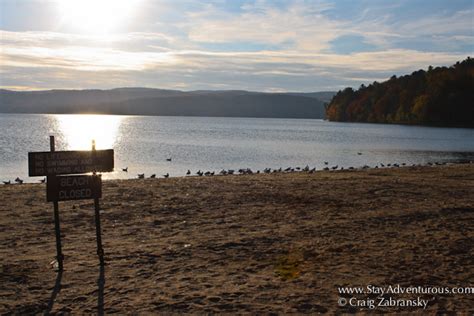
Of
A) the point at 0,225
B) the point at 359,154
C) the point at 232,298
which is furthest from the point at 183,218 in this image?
the point at 359,154

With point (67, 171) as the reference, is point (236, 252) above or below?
below

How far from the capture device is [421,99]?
12750cm

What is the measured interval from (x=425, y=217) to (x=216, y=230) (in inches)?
199

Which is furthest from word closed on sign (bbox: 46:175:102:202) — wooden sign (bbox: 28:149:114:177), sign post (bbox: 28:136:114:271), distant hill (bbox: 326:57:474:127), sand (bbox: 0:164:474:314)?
distant hill (bbox: 326:57:474:127)

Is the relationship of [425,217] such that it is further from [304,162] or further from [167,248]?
[304,162]

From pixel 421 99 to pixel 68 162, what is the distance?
419 feet

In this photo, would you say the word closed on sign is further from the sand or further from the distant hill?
the distant hill

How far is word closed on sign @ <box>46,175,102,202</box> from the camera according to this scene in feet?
29.6

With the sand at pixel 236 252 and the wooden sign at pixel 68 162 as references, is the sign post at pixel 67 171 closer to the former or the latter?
the wooden sign at pixel 68 162

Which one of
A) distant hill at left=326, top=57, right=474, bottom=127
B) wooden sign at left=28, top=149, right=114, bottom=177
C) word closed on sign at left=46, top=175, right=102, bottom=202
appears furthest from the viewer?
distant hill at left=326, top=57, right=474, bottom=127

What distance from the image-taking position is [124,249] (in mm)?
10141

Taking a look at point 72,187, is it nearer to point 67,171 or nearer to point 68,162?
point 67,171

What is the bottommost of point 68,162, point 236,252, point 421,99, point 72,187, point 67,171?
point 236,252

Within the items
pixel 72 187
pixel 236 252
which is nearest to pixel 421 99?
pixel 236 252
